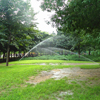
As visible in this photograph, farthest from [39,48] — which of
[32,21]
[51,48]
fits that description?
[32,21]

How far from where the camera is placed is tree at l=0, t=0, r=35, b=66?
1052cm

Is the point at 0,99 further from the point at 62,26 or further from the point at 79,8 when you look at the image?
the point at 62,26

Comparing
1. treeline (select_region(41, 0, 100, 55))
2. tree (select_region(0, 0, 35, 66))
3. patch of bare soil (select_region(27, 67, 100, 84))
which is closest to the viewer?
treeline (select_region(41, 0, 100, 55))

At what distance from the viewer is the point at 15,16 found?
35.6 ft

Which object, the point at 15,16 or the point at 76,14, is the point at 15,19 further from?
the point at 76,14

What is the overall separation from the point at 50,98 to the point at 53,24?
18.2 feet

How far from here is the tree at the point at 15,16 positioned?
1052 cm

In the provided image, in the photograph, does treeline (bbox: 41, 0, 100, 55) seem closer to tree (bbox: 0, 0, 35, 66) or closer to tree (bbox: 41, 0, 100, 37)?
tree (bbox: 41, 0, 100, 37)

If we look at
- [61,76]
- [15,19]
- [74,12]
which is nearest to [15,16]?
[15,19]

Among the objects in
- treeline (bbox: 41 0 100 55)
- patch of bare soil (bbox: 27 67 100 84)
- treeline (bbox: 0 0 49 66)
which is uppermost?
treeline (bbox: 0 0 49 66)

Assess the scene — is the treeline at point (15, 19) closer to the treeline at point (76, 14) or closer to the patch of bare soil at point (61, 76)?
the treeline at point (76, 14)

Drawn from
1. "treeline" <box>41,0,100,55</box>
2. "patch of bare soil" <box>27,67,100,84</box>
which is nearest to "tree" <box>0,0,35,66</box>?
"treeline" <box>41,0,100,55</box>

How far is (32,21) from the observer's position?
1225cm

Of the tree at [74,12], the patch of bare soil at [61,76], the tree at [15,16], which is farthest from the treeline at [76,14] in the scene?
the tree at [15,16]
